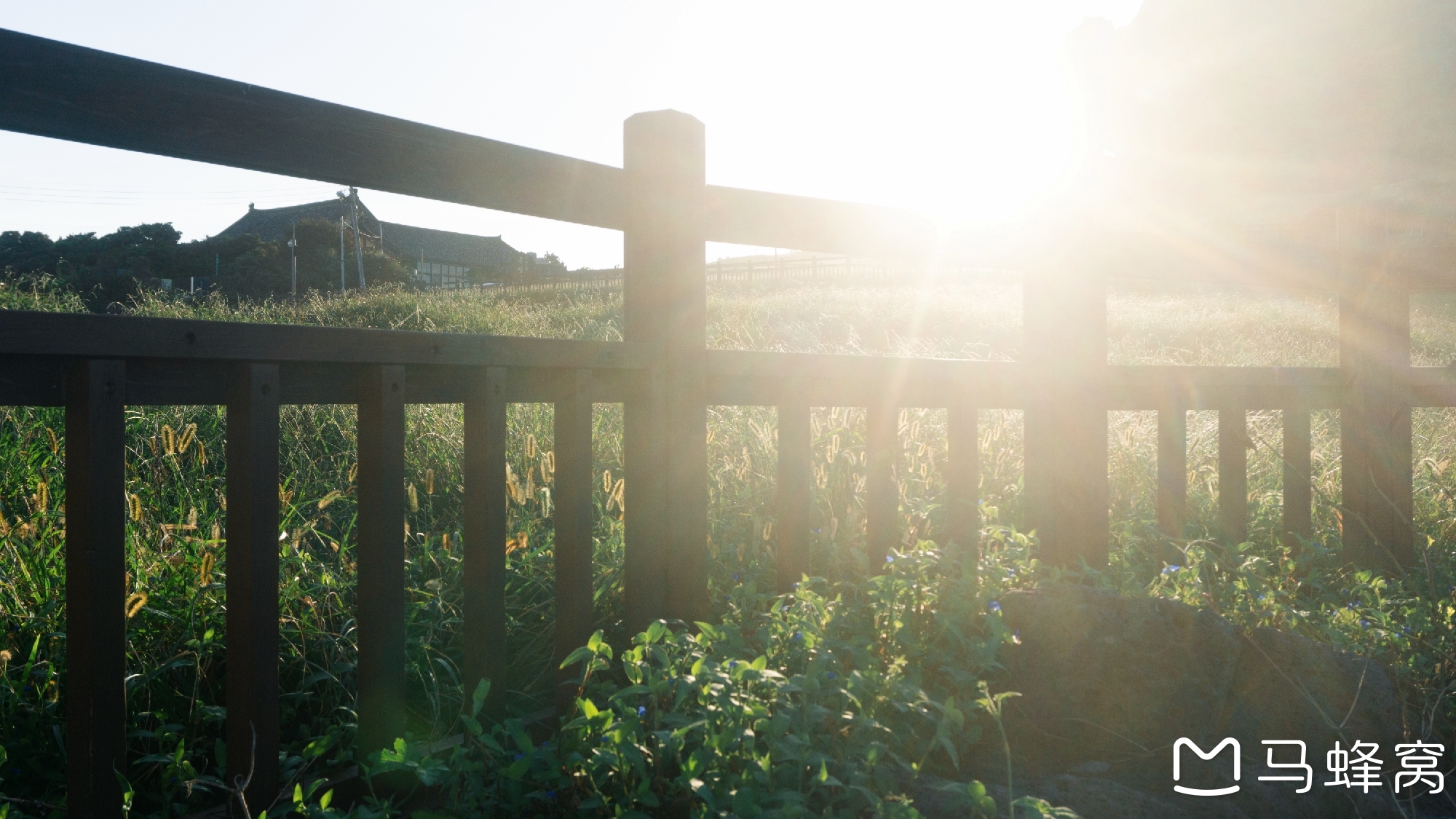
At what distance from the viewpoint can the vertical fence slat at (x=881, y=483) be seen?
280 centimetres

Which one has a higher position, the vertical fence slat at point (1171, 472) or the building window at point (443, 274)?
the building window at point (443, 274)

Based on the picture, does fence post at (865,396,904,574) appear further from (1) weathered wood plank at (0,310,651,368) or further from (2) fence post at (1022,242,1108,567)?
(1) weathered wood plank at (0,310,651,368)

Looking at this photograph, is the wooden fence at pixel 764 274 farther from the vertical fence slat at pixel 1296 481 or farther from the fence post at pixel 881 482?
the fence post at pixel 881 482

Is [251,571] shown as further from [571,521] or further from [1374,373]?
[1374,373]

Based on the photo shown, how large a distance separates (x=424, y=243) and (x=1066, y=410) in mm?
63623

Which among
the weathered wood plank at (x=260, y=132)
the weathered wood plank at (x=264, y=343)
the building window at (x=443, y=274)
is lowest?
the weathered wood plank at (x=264, y=343)

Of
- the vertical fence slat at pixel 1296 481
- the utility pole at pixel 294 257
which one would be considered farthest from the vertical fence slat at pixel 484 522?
the utility pole at pixel 294 257

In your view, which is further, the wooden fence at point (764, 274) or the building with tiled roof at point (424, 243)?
the building with tiled roof at point (424, 243)

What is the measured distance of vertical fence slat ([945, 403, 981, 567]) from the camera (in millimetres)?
2980

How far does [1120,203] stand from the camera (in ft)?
10.7

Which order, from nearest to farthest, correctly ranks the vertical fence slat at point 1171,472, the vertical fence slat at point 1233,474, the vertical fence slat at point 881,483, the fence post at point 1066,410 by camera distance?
the vertical fence slat at point 881,483, the fence post at point 1066,410, the vertical fence slat at point 1171,472, the vertical fence slat at point 1233,474

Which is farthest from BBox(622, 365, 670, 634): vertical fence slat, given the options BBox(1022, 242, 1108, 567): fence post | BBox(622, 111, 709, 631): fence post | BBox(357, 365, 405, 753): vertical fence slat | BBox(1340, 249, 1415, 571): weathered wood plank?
BBox(1340, 249, 1415, 571): weathered wood plank

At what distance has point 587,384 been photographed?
7.21 feet

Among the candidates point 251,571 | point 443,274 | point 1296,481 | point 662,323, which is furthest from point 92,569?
point 443,274
